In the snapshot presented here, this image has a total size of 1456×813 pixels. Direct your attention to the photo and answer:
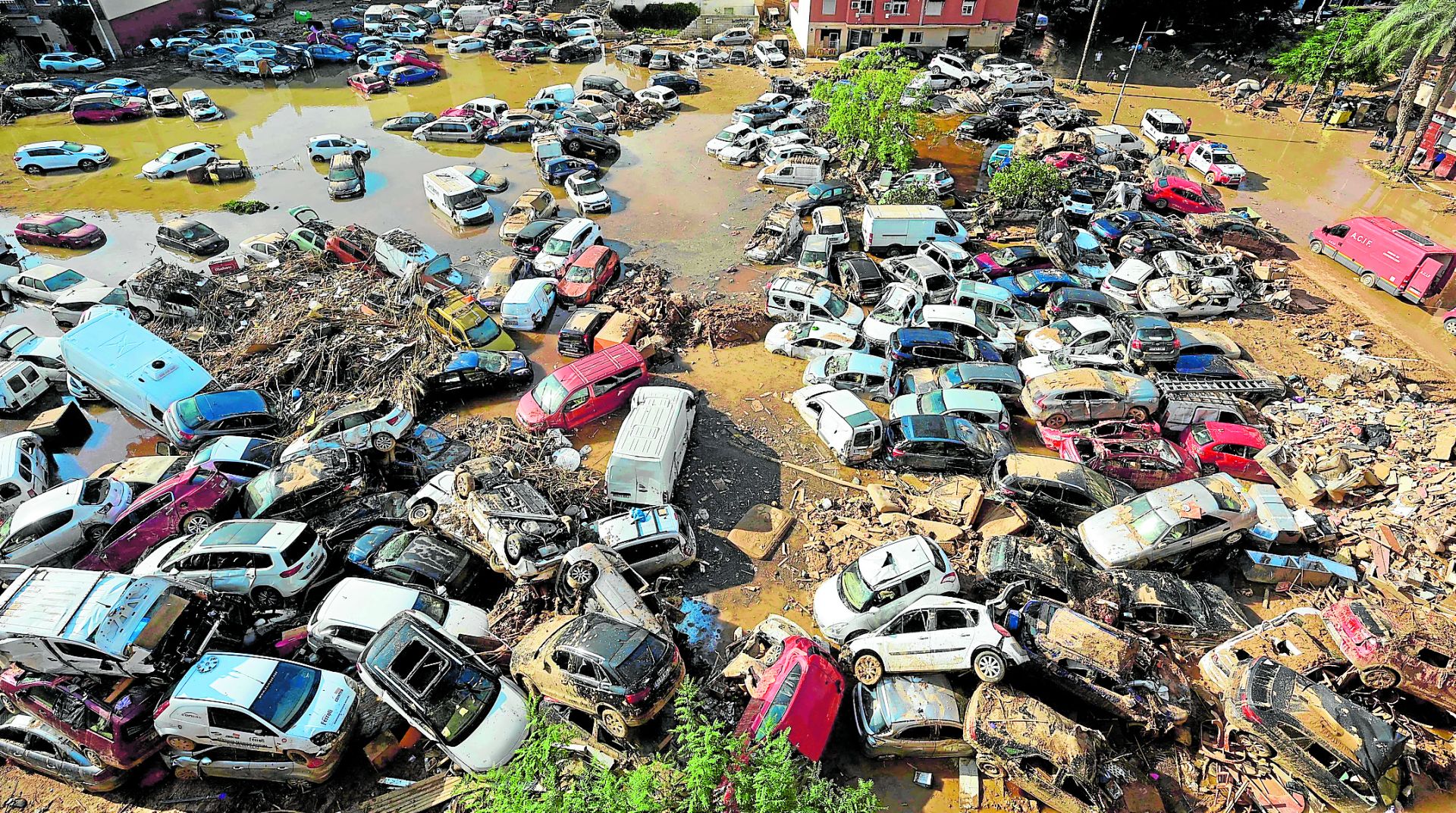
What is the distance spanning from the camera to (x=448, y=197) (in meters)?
24.1

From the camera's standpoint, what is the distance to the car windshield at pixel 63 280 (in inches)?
754

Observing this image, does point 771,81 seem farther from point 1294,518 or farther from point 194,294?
point 1294,518

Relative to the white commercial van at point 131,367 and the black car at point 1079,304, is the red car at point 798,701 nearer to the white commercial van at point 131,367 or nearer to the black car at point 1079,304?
the black car at point 1079,304

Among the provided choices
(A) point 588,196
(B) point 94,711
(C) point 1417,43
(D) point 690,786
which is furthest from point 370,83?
(C) point 1417,43

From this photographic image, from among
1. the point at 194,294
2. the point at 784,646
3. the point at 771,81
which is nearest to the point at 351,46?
the point at 771,81

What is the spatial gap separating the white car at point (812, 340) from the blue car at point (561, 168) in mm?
13815

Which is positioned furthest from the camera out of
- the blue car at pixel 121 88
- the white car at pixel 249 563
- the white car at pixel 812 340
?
the blue car at pixel 121 88

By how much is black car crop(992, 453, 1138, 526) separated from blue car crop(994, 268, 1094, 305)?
7.92 meters

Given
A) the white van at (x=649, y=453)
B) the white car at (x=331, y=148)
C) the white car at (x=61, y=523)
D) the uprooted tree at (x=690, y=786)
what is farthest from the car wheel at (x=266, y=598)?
the white car at (x=331, y=148)

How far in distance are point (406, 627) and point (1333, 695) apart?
12.9 meters

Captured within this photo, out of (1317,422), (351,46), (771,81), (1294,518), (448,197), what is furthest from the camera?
(351,46)

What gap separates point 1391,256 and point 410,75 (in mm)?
43729

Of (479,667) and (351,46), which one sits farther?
(351,46)

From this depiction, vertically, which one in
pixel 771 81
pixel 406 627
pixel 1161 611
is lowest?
pixel 1161 611
